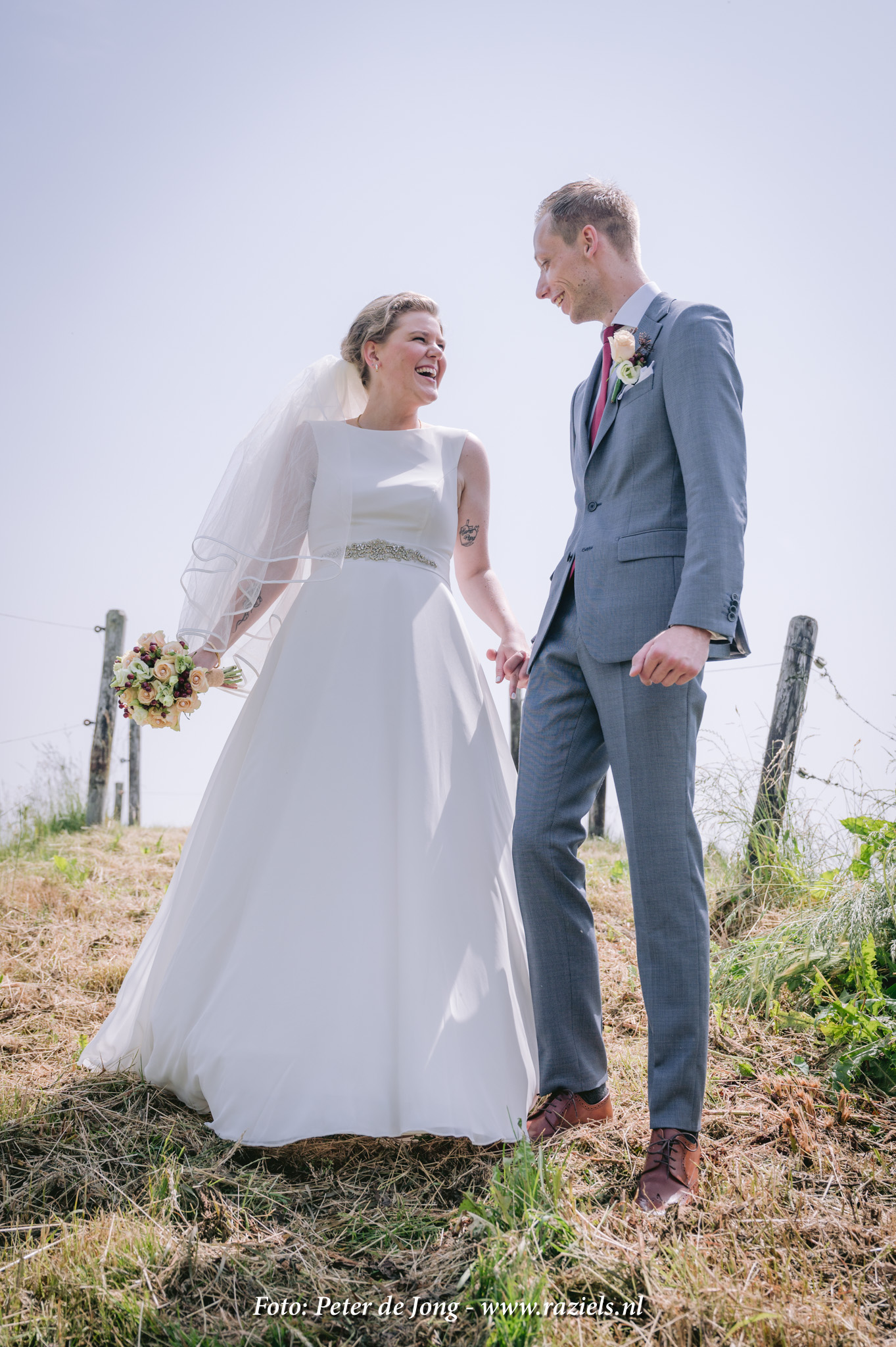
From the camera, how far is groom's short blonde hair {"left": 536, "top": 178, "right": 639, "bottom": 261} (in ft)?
8.05

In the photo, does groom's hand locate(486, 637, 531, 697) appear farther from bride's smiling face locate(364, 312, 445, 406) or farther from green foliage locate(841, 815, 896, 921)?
green foliage locate(841, 815, 896, 921)

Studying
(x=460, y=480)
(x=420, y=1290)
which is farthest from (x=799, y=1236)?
(x=460, y=480)

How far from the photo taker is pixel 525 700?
2.62 metres

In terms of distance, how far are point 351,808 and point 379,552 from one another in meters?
0.85

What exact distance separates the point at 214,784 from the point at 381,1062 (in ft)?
3.46

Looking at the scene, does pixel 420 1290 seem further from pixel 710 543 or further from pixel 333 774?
pixel 710 543

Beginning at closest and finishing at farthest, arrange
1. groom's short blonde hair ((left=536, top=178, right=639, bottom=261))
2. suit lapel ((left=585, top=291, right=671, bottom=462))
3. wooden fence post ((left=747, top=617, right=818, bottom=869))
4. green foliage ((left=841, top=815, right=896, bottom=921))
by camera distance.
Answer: suit lapel ((left=585, top=291, right=671, bottom=462)) → groom's short blonde hair ((left=536, top=178, right=639, bottom=261)) → green foliage ((left=841, top=815, right=896, bottom=921)) → wooden fence post ((left=747, top=617, right=818, bottom=869))

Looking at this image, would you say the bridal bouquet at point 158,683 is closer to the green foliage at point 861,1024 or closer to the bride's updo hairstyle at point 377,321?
the bride's updo hairstyle at point 377,321

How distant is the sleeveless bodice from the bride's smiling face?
13 centimetres

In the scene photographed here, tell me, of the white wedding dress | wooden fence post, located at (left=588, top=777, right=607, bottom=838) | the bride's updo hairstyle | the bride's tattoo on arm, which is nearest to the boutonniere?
the white wedding dress

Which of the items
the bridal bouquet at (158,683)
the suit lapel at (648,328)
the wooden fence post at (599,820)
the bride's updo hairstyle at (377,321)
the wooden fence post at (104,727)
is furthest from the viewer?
the wooden fence post at (599,820)

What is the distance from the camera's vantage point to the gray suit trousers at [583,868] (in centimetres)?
212

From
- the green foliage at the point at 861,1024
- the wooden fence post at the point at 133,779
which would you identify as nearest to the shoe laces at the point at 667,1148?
the green foliage at the point at 861,1024

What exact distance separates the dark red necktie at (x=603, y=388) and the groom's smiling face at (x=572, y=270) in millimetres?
85
